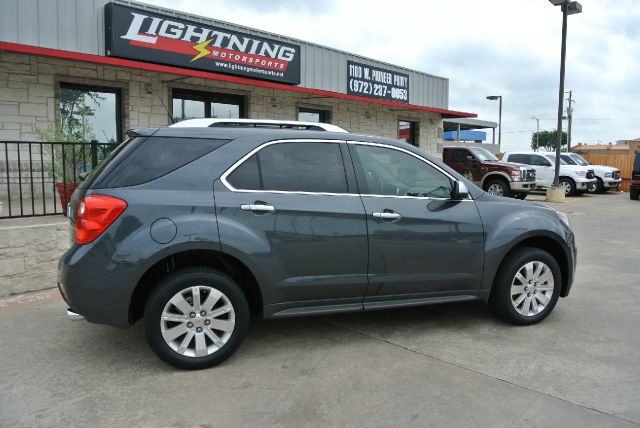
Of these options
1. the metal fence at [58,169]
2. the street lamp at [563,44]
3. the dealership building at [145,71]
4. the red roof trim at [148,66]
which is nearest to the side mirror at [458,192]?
the metal fence at [58,169]

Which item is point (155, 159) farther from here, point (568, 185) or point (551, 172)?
point (568, 185)

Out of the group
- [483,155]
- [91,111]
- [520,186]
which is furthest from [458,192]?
[483,155]

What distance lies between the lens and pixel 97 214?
339cm

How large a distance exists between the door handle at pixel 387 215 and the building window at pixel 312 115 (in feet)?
36.7

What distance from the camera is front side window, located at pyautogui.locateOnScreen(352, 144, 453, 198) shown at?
4.09 metres

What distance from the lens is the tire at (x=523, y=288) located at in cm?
443

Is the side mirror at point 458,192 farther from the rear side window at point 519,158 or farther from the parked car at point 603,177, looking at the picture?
the parked car at point 603,177

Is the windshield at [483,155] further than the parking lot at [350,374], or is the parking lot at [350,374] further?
the windshield at [483,155]

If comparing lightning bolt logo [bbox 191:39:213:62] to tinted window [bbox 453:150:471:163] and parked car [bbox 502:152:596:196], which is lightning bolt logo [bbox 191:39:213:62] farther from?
parked car [bbox 502:152:596:196]

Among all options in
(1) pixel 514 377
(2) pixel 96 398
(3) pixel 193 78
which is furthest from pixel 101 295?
(3) pixel 193 78

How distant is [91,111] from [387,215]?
8.83 m

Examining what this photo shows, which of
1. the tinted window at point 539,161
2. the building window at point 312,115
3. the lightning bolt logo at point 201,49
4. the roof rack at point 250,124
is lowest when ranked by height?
the roof rack at point 250,124

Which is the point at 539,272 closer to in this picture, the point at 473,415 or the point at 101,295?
the point at 473,415

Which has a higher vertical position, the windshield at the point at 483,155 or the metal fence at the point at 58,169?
the windshield at the point at 483,155
